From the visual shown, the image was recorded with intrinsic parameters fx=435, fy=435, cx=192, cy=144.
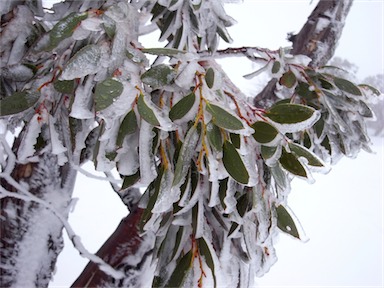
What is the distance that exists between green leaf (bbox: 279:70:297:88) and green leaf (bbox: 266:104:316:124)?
0.22 meters

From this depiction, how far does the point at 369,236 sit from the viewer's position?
2.45 m

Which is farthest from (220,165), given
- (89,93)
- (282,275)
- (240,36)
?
(240,36)

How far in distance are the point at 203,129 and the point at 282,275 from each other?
6.27ft

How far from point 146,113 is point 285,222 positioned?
187 millimetres

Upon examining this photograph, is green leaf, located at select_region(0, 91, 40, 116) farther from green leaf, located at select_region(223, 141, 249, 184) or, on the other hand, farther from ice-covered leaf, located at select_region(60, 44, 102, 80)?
green leaf, located at select_region(223, 141, 249, 184)

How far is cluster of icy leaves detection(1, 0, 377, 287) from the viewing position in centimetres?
40

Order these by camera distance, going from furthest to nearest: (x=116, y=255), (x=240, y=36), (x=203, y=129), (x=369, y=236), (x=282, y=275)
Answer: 1. (x=240, y=36)
2. (x=369, y=236)
3. (x=282, y=275)
4. (x=116, y=255)
5. (x=203, y=129)

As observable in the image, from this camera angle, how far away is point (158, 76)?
1.39 feet

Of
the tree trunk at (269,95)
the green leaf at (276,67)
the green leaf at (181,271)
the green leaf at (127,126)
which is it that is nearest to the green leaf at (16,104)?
the green leaf at (127,126)

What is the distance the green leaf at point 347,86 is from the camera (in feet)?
2.12

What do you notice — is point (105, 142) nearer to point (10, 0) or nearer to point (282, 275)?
point (10, 0)

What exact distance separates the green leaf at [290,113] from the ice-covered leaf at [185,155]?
0.09 m

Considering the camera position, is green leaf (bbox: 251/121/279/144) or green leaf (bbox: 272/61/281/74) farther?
green leaf (bbox: 272/61/281/74)

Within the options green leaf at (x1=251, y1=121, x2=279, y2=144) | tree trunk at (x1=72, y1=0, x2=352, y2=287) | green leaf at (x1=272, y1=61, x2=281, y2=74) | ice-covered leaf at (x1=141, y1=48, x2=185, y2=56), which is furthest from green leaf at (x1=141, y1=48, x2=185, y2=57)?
tree trunk at (x1=72, y1=0, x2=352, y2=287)
